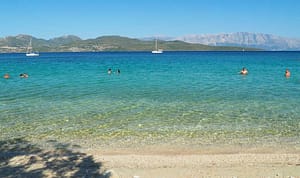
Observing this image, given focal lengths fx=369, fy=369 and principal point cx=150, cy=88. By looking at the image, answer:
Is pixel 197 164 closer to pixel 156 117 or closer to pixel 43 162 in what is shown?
pixel 43 162

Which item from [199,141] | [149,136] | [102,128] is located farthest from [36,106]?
[199,141]

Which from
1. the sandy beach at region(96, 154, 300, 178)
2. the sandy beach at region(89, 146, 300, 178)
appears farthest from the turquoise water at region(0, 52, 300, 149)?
the sandy beach at region(96, 154, 300, 178)

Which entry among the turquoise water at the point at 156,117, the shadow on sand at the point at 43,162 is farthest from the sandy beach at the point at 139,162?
the turquoise water at the point at 156,117

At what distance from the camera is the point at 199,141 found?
51.5 ft

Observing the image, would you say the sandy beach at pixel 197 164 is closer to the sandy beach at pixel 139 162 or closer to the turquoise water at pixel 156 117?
the sandy beach at pixel 139 162

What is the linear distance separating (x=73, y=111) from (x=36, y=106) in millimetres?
3394

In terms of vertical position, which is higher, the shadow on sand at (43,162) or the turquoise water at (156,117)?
the turquoise water at (156,117)

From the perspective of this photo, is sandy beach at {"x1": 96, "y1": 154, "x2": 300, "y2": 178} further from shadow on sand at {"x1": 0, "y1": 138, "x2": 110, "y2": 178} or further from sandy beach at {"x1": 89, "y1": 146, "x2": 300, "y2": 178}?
shadow on sand at {"x1": 0, "y1": 138, "x2": 110, "y2": 178}

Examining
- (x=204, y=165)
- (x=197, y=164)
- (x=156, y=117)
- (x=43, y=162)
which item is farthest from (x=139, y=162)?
(x=156, y=117)

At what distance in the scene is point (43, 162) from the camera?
13031 millimetres

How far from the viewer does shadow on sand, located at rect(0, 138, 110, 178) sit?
11.8 meters

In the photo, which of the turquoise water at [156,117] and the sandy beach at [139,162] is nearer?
the sandy beach at [139,162]

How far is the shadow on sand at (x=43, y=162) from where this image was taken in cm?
1175

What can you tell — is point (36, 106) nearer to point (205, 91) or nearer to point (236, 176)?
point (205, 91)
